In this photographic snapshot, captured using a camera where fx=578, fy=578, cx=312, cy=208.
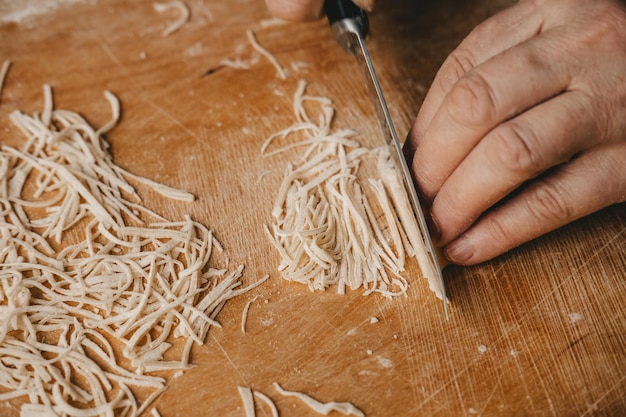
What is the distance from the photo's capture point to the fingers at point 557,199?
1376mm

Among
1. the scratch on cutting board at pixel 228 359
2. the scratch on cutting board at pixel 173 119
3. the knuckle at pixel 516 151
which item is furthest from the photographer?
the scratch on cutting board at pixel 173 119

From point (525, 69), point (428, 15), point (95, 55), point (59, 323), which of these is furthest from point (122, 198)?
point (428, 15)

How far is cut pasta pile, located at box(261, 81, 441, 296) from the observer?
1528mm

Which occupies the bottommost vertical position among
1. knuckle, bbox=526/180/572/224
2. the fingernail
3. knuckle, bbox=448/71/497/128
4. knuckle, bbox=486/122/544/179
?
the fingernail

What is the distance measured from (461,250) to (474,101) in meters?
0.38

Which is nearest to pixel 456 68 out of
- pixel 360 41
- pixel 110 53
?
pixel 360 41

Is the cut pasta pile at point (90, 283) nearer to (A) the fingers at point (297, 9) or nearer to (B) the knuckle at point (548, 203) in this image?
(A) the fingers at point (297, 9)

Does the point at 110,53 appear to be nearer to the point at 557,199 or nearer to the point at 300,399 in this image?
the point at 300,399

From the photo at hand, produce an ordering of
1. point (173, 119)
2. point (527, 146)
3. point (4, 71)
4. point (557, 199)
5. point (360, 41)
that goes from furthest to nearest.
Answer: point (4, 71), point (173, 119), point (360, 41), point (557, 199), point (527, 146)

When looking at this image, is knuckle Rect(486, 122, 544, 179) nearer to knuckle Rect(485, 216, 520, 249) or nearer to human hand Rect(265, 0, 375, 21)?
knuckle Rect(485, 216, 520, 249)

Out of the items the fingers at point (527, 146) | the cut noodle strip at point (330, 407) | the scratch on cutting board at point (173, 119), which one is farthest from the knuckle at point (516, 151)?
the scratch on cutting board at point (173, 119)

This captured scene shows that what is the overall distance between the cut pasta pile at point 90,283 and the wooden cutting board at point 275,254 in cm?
6

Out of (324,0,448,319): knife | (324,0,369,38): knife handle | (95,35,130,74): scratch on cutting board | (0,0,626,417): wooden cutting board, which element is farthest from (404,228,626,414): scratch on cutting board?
(95,35,130,74): scratch on cutting board

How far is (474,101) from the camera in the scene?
130 cm
